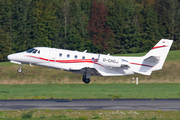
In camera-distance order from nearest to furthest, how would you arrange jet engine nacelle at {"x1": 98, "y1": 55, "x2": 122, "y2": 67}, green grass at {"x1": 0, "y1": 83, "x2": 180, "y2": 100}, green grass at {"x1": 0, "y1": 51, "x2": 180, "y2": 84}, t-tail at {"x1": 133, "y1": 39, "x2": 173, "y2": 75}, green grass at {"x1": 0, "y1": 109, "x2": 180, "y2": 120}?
green grass at {"x1": 0, "y1": 109, "x2": 180, "y2": 120} < green grass at {"x1": 0, "y1": 83, "x2": 180, "y2": 100} < jet engine nacelle at {"x1": 98, "y1": 55, "x2": 122, "y2": 67} < t-tail at {"x1": 133, "y1": 39, "x2": 173, "y2": 75} < green grass at {"x1": 0, "y1": 51, "x2": 180, "y2": 84}

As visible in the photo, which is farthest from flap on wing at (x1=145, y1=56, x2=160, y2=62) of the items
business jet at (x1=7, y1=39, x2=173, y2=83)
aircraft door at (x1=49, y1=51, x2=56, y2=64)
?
aircraft door at (x1=49, y1=51, x2=56, y2=64)

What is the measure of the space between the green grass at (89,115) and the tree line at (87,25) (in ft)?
153

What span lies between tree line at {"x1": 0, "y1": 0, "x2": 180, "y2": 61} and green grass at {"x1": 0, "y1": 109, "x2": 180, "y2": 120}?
1830 inches

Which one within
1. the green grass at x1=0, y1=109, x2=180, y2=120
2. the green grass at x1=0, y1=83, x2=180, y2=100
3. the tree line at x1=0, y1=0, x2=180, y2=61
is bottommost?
the green grass at x1=0, y1=109, x2=180, y2=120

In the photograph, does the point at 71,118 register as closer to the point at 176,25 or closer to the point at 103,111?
the point at 103,111

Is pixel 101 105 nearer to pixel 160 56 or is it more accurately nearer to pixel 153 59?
pixel 153 59

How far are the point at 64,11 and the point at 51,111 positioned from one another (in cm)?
5825

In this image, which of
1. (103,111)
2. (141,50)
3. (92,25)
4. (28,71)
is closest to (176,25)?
(141,50)

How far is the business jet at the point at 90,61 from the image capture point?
31516 mm

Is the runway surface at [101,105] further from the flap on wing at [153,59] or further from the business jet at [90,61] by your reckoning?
the flap on wing at [153,59]

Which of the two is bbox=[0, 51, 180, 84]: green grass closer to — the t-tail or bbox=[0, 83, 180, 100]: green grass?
the t-tail

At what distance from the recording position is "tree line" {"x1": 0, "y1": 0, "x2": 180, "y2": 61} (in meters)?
66.4

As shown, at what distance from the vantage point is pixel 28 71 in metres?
44.4

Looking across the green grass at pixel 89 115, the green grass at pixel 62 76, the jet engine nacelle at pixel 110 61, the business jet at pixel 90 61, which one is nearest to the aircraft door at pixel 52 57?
the business jet at pixel 90 61
